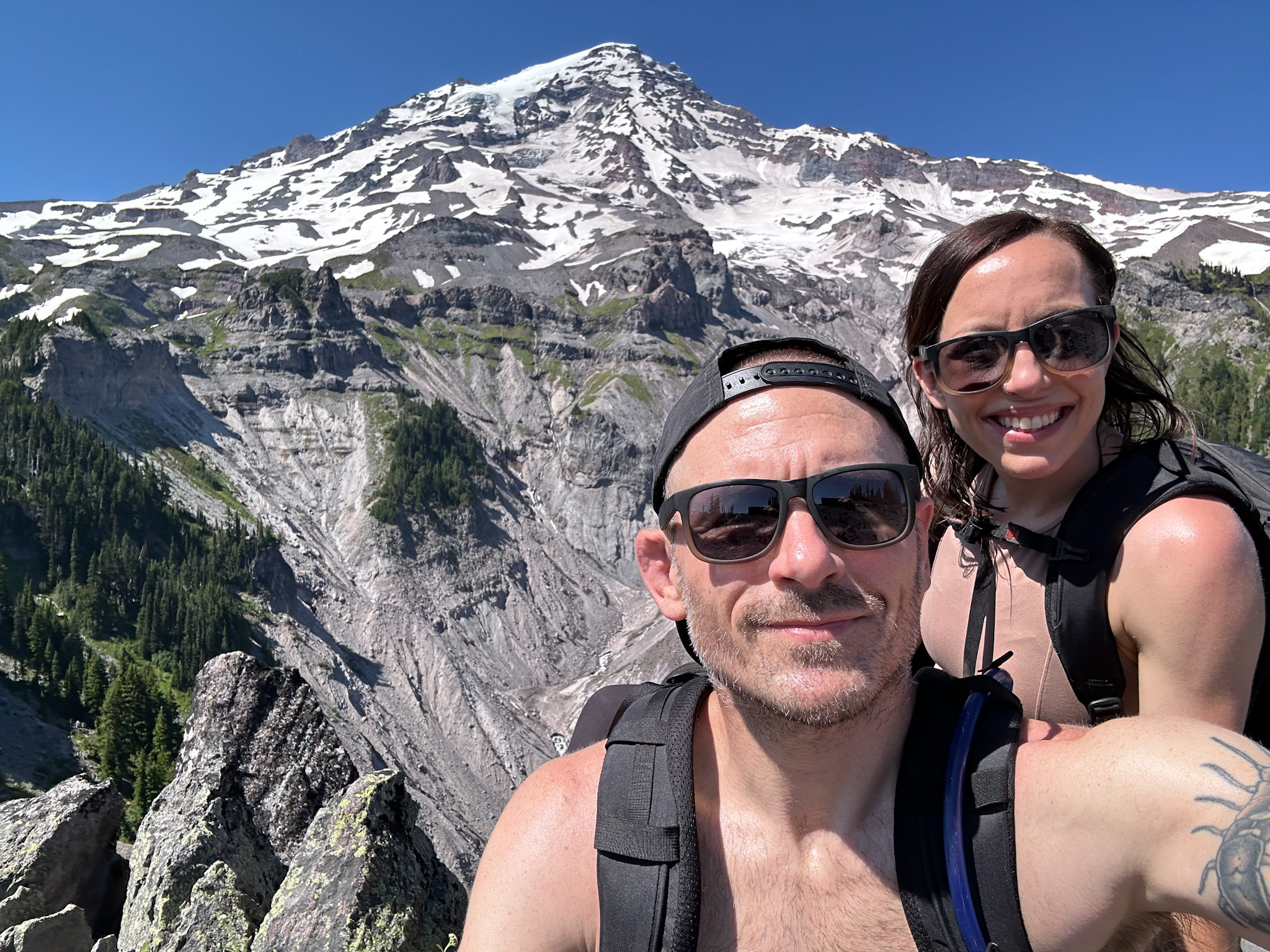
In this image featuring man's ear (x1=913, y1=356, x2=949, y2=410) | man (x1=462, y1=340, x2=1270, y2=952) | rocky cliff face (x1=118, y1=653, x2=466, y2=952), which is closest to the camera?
man (x1=462, y1=340, x2=1270, y2=952)

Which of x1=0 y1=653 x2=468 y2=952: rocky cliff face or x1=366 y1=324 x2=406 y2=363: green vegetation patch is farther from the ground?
x1=366 y1=324 x2=406 y2=363: green vegetation patch

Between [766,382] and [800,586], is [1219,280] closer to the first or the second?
[766,382]

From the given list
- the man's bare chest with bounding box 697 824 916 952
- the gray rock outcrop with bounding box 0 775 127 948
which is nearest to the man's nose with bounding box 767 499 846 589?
the man's bare chest with bounding box 697 824 916 952

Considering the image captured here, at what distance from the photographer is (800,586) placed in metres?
3.21

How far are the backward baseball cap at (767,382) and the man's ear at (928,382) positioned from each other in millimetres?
1072

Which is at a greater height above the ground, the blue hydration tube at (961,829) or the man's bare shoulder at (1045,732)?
the man's bare shoulder at (1045,732)

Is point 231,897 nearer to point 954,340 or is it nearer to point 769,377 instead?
point 769,377

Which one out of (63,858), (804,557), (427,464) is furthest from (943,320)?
(427,464)

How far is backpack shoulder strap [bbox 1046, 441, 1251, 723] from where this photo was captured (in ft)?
11.9

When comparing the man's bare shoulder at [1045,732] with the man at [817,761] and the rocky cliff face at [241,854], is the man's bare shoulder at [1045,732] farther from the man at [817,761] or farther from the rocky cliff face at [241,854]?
the rocky cliff face at [241,854]

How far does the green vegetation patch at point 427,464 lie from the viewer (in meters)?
124

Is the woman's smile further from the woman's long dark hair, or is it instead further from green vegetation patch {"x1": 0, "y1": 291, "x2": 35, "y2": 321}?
green vegetation patch {"x1": 0, "y1": 291, "x2": 35, "y2": 321}

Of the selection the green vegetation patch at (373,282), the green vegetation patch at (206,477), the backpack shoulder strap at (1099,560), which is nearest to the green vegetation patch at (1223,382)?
the backpack shoulder strap at (1099,560)

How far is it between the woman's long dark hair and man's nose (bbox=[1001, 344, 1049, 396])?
0.56m
